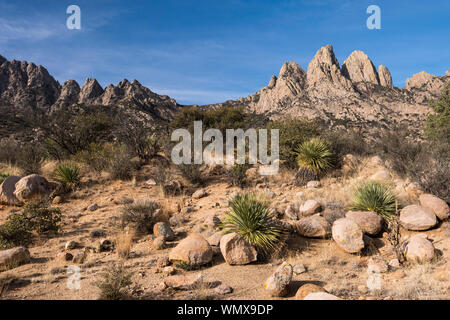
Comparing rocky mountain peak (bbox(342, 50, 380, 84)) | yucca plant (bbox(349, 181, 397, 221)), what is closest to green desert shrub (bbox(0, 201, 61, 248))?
yucca plant (bbox(349, 181, 397, 221))

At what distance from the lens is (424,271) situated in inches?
185

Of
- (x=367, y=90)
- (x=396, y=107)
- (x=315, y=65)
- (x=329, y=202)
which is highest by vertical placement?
(x=315, y=65)

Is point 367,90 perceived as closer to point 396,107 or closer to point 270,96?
point 396,107

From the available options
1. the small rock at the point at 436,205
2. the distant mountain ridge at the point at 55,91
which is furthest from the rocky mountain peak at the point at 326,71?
the small rock at the point at 436,205

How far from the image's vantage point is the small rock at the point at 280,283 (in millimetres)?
4000

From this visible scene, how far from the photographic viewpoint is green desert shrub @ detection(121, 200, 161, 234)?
7.30 meters

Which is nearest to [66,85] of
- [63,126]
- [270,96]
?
[270,96]

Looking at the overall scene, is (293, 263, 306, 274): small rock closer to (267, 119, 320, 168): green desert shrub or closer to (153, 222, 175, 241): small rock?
(153, 222, 175, 241): small rock

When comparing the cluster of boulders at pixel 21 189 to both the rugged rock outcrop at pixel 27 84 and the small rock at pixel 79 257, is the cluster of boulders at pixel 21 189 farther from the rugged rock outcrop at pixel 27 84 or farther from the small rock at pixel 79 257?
the rugged rock outcrop at pixel 27 84

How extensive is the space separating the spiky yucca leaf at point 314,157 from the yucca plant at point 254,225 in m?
5.42

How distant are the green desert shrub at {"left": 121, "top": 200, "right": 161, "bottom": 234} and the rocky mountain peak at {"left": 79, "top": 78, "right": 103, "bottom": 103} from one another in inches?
3619

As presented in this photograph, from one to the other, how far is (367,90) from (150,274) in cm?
9614

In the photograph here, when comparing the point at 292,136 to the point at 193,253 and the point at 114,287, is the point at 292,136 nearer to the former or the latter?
the point at 193,253
